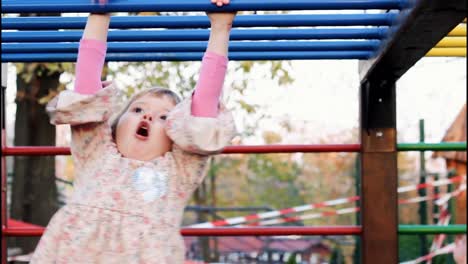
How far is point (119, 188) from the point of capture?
1892mm

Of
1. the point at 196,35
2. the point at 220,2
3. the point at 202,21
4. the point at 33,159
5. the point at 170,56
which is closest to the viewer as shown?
the point at 220,2

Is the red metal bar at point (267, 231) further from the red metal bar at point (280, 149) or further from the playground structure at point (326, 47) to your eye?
the red metal bar at point (280, 149)

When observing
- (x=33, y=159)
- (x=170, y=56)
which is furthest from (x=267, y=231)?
(x=33, y=159)

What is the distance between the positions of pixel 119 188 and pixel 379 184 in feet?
3.79

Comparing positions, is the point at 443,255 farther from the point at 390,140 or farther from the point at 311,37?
the point at 311,37

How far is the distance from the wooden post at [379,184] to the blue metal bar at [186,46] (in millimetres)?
335

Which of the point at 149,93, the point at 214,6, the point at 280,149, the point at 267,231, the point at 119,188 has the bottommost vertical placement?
the point at 267,231

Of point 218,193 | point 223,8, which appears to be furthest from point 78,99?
point 218,193

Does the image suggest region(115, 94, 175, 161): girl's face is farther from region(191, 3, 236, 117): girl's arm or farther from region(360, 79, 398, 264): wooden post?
region(360, 79, 398, 264): wooden post

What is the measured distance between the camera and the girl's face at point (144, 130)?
1979 mm

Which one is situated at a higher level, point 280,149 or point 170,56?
point 170,56

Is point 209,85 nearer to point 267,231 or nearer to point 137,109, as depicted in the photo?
point 137,109

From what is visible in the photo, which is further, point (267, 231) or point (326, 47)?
point (267, 231)

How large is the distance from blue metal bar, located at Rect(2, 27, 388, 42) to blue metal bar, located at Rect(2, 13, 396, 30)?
4.1 inches
